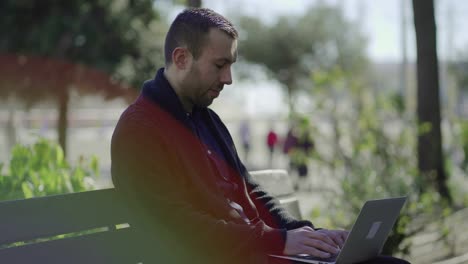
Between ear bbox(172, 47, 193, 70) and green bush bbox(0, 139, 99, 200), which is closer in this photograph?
ear bbox(172, 47, 193, 70)

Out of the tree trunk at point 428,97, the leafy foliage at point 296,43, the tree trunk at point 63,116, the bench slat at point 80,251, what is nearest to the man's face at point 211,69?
the bench slat at point 80,251

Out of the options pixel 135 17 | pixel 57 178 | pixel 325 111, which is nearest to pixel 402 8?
pixel 135 17

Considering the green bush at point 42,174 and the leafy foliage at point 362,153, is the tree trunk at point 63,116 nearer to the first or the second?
the leafy foliage at point 362,153

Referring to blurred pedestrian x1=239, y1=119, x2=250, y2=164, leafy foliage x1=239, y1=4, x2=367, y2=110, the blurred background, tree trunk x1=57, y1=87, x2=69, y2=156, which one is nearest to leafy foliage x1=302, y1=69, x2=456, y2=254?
the blurred background

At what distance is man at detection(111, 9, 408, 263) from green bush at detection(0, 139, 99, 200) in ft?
3.49

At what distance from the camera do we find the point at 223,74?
307 cm

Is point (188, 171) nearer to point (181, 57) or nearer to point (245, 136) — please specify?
point (181, 57)

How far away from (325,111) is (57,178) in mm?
3597

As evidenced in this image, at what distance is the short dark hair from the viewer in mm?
3014

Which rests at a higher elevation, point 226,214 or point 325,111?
point 226,214

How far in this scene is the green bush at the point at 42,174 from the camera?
12.9ft

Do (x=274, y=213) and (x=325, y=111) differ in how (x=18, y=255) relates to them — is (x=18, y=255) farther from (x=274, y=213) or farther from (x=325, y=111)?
(x=325, y=111)

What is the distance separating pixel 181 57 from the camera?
3051mm

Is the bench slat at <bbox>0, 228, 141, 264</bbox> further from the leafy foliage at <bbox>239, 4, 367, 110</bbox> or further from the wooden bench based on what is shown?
the leafy foliage at <bbox>239, 4, 367, 110</bbox>
